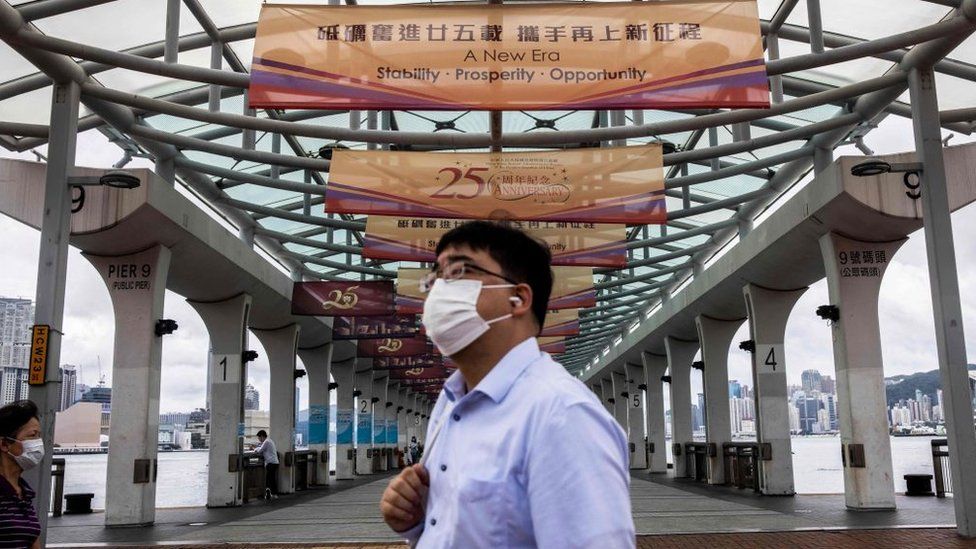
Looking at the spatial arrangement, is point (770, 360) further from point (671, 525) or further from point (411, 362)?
point (411, 362)

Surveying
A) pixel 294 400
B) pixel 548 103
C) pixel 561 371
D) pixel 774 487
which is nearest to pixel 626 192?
pixel 548 103

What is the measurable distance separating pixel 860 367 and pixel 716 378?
423 inches

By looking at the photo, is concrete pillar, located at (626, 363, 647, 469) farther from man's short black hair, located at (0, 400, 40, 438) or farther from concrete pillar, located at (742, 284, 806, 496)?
man's short black hair, located at (0, 400, 40, 438)

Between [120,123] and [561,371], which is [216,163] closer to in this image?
[120,123]

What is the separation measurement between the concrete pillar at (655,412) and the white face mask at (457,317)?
33.6m

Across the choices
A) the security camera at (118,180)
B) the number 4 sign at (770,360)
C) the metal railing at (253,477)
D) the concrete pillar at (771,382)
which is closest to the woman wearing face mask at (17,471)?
the security camera at (118,180)

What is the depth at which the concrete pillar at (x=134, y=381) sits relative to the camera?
49.8 feet

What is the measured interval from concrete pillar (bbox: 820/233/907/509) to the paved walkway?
0.62m

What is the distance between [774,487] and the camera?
2025cm

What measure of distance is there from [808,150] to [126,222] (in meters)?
12.4

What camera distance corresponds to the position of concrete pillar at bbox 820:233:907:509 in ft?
50.3

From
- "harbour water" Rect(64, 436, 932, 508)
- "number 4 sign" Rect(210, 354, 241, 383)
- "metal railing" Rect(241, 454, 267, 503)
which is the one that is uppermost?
"number 4 sign" Rect(210, 354, 241, 383)

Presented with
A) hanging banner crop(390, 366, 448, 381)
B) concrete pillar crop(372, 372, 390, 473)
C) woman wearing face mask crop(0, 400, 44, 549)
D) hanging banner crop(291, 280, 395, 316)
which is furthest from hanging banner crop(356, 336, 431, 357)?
concrete pillar crop(372, 372, 390, 473)

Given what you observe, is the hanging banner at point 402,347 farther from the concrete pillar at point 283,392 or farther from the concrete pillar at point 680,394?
the concrete pillar at point 680,394
